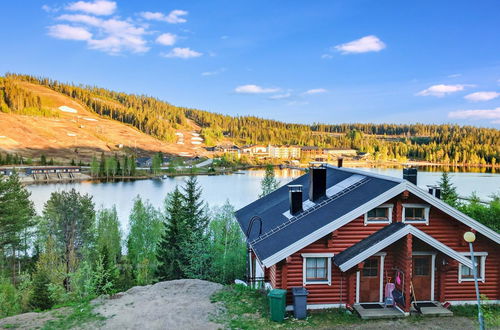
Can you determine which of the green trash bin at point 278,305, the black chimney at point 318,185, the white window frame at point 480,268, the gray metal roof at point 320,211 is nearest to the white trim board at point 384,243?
the gray metal roof at point 320,211

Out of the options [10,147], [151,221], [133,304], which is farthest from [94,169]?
[133,304]

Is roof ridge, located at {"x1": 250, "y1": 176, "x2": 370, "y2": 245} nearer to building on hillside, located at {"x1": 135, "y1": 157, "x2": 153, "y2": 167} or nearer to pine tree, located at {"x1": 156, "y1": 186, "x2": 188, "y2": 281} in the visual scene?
pine tree, located at {"x1": 156, "y1": 186, "x2": 188, "y2": 281}

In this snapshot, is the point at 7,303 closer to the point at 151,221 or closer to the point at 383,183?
the point at 151,221

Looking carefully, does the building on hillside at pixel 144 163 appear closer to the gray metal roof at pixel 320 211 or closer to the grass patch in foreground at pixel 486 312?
the gray metal roof at pixel 320 211

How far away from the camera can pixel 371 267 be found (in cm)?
1341

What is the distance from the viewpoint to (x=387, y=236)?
12438 millimetres

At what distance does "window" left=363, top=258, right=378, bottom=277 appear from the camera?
43.9 feet

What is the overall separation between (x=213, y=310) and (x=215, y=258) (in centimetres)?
1111

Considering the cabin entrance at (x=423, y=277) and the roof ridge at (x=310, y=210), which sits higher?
the roof ridge at (x=310, y=210)

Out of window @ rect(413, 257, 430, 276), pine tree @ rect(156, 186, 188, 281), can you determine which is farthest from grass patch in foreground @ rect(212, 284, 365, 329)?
pine tree @ rect(156, 186, 188, 281)

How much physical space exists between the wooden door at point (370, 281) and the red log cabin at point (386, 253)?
3 cm

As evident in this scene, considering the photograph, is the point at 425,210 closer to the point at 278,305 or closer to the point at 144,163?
the point at 278,305

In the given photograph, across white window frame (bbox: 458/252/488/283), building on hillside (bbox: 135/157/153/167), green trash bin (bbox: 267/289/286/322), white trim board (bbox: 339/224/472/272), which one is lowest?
green trash bin (bbox: 267/289/286/322)

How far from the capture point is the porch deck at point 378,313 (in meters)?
12.1
